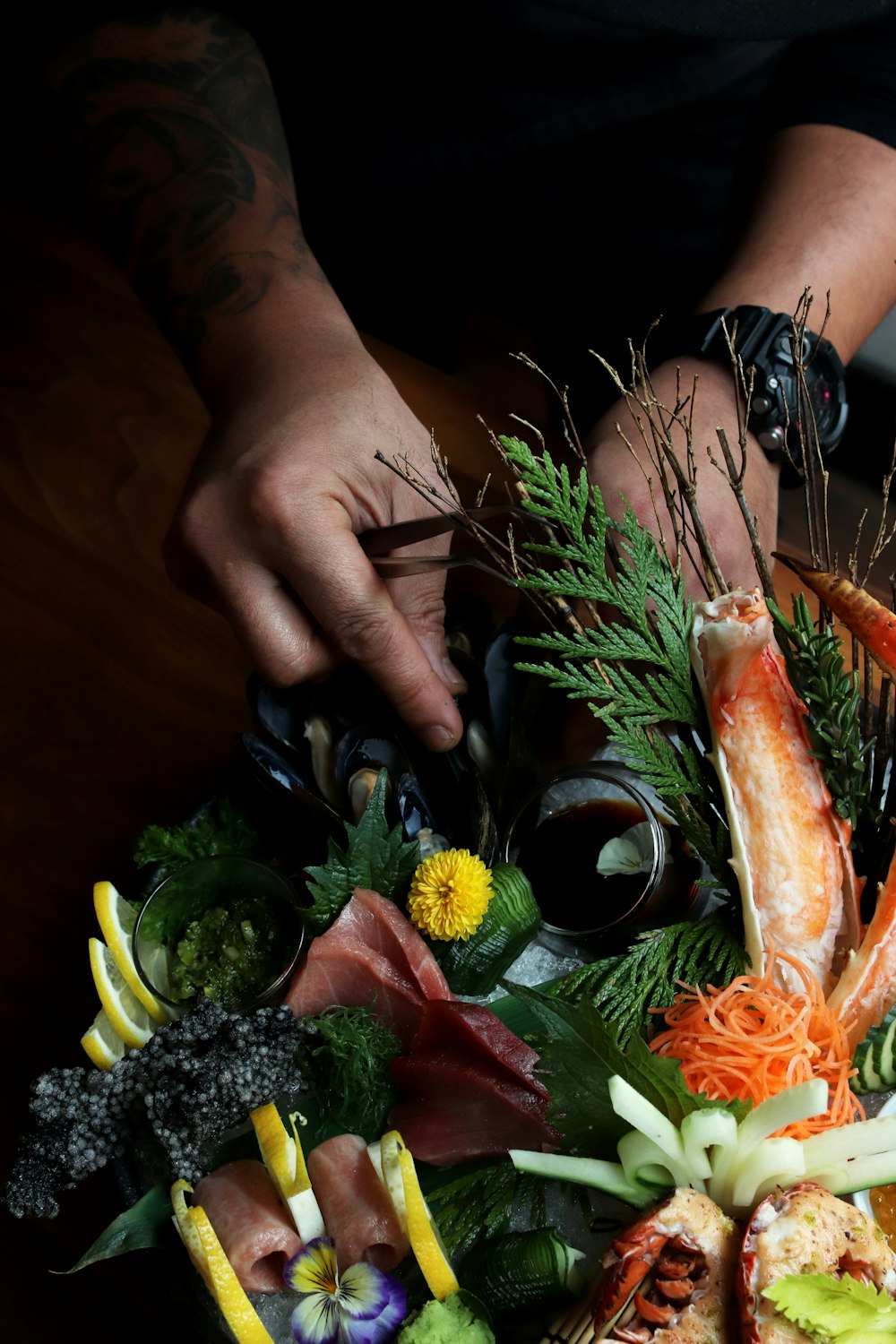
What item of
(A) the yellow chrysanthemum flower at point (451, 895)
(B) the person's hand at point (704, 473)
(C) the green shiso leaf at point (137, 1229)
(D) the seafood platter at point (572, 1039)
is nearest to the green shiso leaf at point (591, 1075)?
(D) the seafood platter at point (572, 1039)

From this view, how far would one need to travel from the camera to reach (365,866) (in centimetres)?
105

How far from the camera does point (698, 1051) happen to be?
0.87 metres

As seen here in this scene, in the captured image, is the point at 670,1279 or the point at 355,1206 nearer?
the point at 670,1279

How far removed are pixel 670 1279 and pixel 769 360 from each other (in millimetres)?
1001

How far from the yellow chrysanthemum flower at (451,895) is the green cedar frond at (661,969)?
109mm

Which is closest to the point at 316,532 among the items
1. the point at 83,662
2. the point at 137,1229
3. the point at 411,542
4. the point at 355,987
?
the point at 411,542

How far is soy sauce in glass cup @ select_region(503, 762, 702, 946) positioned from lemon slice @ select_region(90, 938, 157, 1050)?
15.6 inches

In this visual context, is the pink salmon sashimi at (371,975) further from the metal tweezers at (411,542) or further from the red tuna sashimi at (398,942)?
the metal tweezers at (411,542)

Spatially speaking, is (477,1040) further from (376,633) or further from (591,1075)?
(376,633)

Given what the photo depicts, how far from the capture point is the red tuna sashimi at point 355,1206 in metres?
0.86

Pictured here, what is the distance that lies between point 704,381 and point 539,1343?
3.43 feet

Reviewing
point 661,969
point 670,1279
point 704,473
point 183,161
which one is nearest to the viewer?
point 670,1279

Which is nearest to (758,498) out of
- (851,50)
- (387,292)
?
(851,50)

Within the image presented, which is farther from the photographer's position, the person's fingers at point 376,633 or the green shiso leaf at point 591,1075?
the person's fingers at point 376,633
